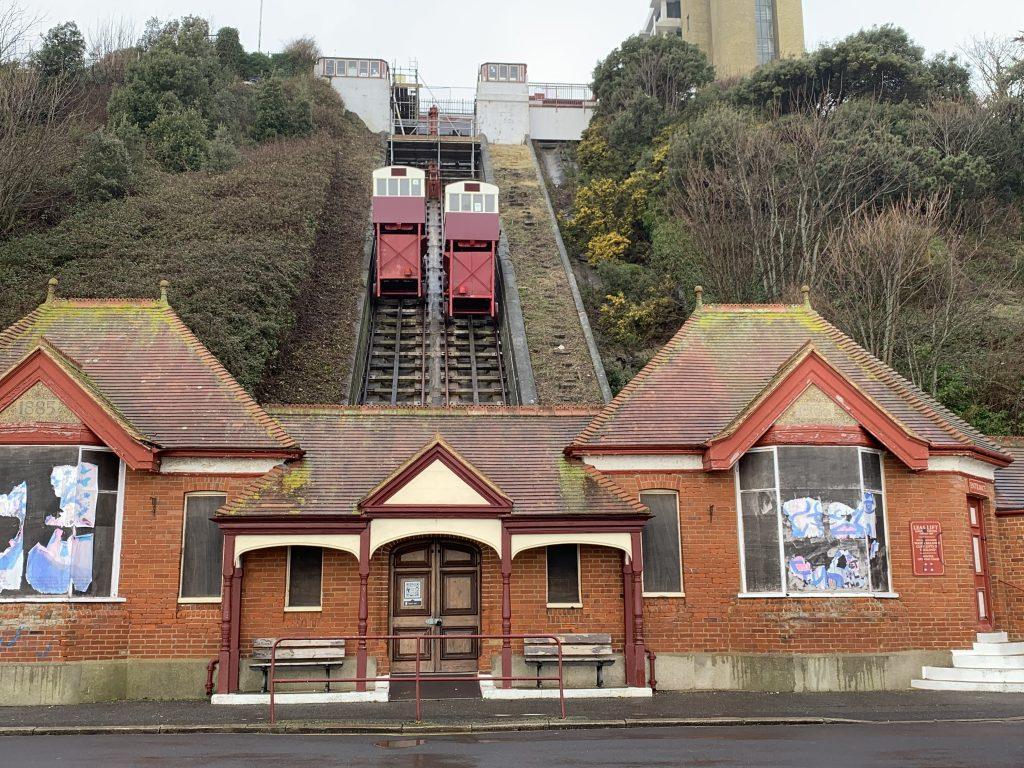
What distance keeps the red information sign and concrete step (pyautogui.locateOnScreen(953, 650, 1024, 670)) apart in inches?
55.2

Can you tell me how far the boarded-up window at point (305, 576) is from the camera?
17078mm

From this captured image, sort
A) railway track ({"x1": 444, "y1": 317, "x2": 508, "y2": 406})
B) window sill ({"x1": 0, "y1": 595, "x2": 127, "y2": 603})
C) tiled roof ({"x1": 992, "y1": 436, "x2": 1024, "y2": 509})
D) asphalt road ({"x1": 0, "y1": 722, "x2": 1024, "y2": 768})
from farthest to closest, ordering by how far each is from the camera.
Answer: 1. railway track ({"x1": 444, "y1": 317, "x2": 508, "y2": 406})
2. tiled roof ({"x1": 992, "y1": 436, "x2": 1024, "y2": 509})
3. window sill ({"x1": 0, "y1": 595, "x2": 127, "y2": 603})
4. asphalt road ({"x1": 0, "y1": 722, "x2": 1024, "y2": 768})

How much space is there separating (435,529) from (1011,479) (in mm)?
11819

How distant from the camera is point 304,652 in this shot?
1631 cm

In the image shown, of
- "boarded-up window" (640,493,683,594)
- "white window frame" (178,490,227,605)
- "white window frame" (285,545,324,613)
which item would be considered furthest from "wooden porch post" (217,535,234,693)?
"boarded-up window" (640,493,683,594)

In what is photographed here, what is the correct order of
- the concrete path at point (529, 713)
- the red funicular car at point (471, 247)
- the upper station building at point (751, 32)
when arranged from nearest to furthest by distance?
the concrete path at point (529, 713)
the red funicular car at point (471, 247)
the upper station building at point (751, 32)

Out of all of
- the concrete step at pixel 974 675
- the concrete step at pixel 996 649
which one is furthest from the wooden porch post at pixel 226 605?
the concrete step at pixel 996 649

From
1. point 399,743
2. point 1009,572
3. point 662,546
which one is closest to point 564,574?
point 662,546

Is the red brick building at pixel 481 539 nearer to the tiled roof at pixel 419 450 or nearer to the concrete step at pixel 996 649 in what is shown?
the tiled roof at pixel 419 450

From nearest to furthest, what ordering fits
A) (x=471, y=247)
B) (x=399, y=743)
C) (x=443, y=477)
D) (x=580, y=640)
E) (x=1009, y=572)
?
(x=399, y=743), (x=443, y=477), (x=580, y=640), (x=1009, y=572), (x=471, y=247)

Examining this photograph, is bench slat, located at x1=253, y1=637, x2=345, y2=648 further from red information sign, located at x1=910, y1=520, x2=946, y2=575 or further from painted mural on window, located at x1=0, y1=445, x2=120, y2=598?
red information sign, located at x1=910, y1=520, x2=946, y2=575

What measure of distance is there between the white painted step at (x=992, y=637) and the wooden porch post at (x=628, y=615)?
6.24m

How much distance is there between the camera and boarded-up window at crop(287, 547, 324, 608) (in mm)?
17078

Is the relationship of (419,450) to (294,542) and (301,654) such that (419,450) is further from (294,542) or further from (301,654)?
(301,654)
